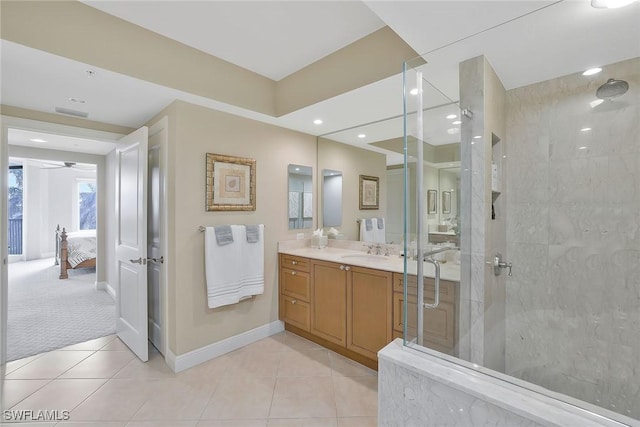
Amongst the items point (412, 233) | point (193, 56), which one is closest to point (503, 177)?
point (412, 233)

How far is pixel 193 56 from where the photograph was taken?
2.26m

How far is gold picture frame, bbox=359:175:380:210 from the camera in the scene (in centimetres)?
298

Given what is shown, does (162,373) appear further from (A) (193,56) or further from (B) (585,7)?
(B) (585,7)

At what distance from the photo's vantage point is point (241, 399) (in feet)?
6.70

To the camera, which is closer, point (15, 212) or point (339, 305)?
point (339, 305)

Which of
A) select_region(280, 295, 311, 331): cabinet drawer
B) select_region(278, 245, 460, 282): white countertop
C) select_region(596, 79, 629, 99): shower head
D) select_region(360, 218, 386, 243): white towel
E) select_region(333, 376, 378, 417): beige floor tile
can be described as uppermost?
select_region(596, 79, 629, 99): shower head

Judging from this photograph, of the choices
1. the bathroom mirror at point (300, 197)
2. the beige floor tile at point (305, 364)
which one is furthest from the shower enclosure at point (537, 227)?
the bathroom mirror at point (300, 197)

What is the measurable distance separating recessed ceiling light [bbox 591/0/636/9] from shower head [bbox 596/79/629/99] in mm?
566

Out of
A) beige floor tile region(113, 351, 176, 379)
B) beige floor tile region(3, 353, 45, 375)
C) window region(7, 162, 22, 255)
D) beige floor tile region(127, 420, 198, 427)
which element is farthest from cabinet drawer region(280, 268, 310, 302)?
window region(7, 162, 22, 255)

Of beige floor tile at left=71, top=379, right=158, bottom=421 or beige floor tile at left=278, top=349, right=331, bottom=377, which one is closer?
beige floor tile at left=71, top=379, right=158, bottom=421

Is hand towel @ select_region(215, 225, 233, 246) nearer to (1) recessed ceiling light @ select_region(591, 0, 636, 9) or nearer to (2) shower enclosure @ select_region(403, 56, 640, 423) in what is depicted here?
(2) shower enclosure @ select_region(403, 56, 640, 423)

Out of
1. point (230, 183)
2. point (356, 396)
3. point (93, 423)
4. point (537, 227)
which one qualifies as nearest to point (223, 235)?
point (230, 183)

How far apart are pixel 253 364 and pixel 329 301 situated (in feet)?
2.83

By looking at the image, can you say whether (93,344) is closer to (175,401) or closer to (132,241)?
(132,241)
